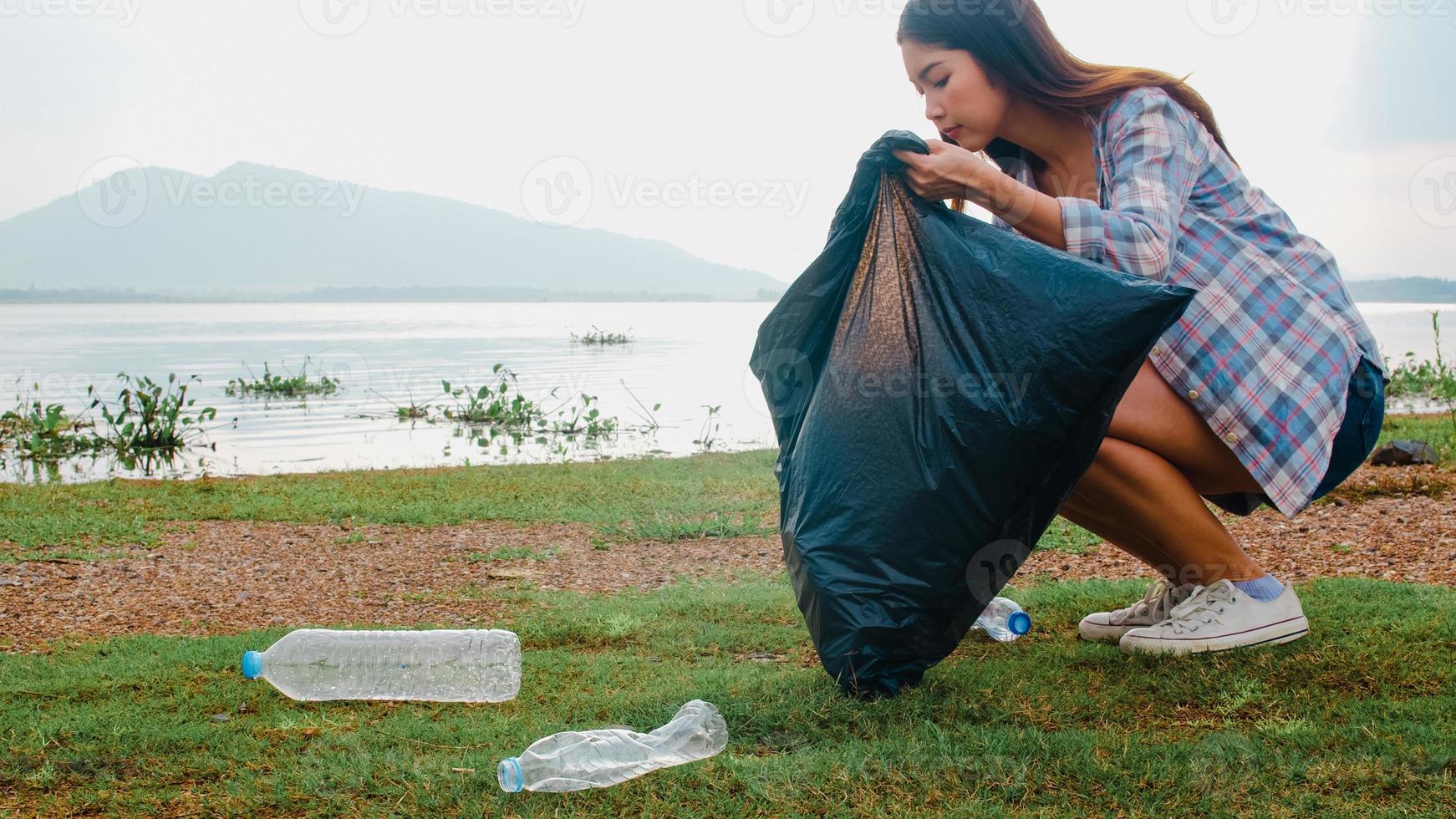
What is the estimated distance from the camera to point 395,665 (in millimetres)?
3129

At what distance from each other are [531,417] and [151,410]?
385 cm

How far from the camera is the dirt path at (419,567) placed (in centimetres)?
376

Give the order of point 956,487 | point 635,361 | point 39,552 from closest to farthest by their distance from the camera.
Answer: point 956,487 < point 39,552 < point 635,361

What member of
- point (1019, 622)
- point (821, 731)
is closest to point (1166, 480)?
point (1019, 622)

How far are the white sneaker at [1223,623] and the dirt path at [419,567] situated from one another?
4.29 ft

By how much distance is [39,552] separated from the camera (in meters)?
4.65

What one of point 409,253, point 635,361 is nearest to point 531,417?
point 635,361

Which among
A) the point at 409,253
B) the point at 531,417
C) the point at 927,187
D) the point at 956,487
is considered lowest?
the point at 531,417

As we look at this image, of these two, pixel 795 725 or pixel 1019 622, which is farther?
pixel 1019 622

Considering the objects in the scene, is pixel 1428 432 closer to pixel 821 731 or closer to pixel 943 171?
pixel 943 171

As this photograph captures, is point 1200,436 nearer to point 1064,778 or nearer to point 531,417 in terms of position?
point 1064,778

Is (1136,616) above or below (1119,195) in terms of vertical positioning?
below

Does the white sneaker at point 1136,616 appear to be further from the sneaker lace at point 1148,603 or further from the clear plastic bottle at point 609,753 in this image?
the clear plastic bottle at point 609,753

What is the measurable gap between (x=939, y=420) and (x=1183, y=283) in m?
0.79
